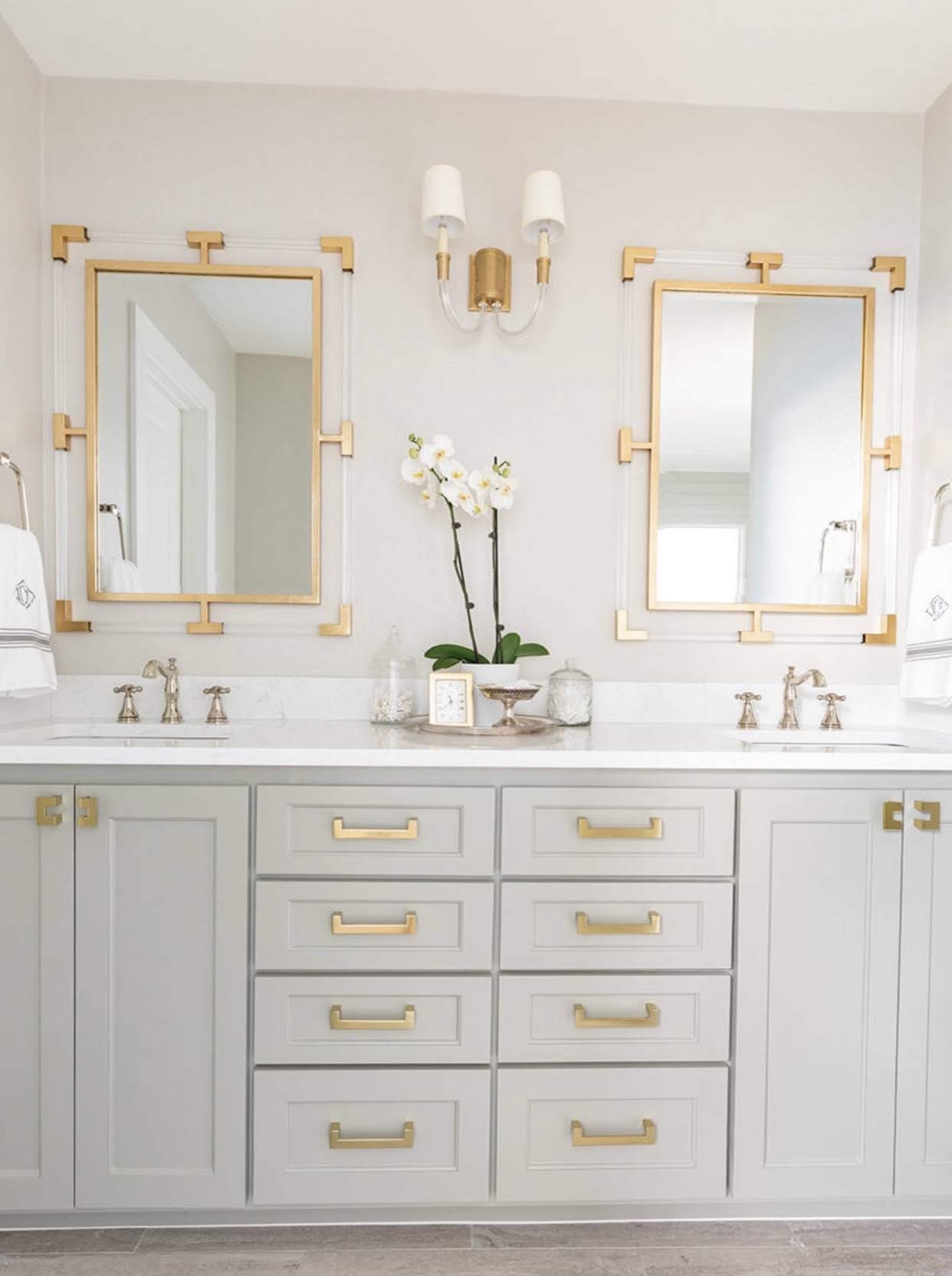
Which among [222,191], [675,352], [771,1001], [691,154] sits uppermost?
[691,154]

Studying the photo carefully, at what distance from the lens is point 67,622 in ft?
6.89

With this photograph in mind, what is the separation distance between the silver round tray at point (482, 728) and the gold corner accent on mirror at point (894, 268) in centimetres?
140

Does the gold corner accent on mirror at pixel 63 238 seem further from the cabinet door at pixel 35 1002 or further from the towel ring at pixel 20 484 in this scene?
the cabinet door at pixel 35 1002

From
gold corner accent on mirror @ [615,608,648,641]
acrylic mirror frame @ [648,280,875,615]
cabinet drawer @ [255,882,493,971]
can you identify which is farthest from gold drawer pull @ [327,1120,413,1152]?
acrylic mirror frame @ [648,280,875,615]

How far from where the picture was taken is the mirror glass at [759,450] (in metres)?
2.16

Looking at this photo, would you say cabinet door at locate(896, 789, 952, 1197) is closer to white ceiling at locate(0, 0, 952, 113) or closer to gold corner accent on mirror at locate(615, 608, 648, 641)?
gold corner accent on mirror at locate(615, 608, 648, 641)

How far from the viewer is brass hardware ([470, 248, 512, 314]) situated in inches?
81.7

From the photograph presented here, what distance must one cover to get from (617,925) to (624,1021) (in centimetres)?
18

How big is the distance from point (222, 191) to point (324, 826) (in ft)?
5.15

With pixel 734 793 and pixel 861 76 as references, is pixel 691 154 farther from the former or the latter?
pixel 734 793

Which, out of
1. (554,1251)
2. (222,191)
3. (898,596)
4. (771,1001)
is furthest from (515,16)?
(554,1251)

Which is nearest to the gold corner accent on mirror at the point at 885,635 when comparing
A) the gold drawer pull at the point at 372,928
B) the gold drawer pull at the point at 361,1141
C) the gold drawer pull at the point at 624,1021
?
the gold drawer pull at the point at 624,1021

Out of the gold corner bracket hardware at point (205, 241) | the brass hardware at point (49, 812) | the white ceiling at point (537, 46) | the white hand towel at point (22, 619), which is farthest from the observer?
the gold corner bracket hardware at point (205, 241)

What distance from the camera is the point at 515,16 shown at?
1866 millimetres
